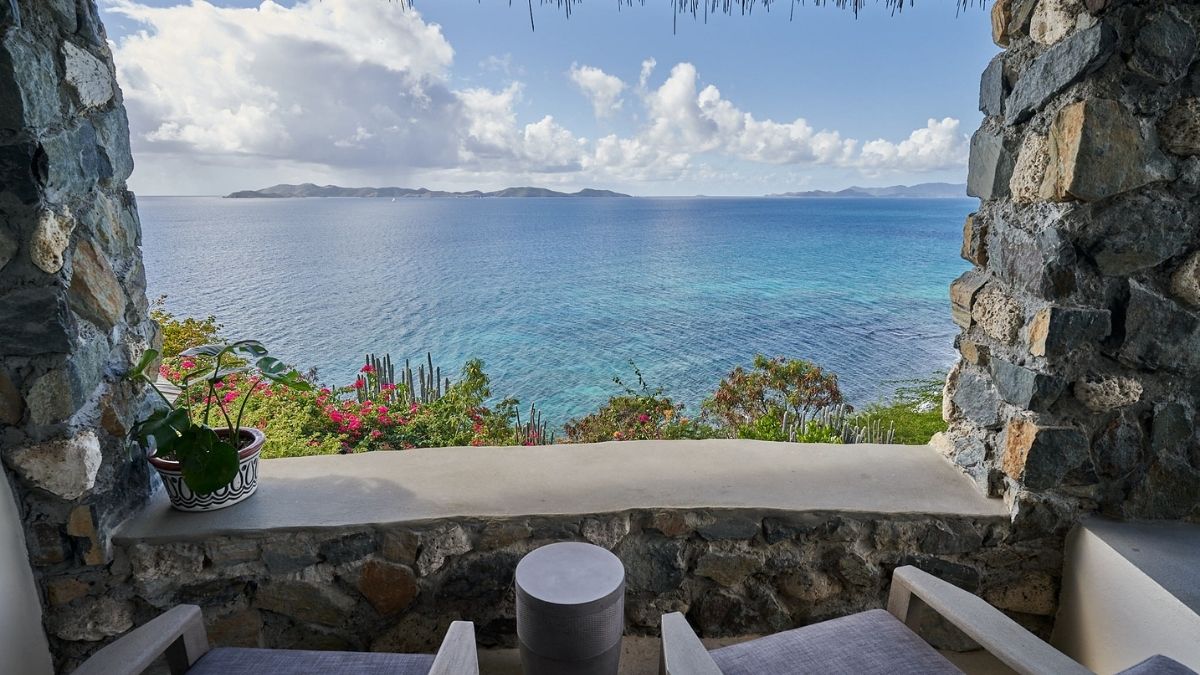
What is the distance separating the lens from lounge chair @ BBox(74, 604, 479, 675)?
1112mm

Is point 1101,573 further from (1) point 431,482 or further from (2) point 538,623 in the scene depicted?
(1) point 431,482

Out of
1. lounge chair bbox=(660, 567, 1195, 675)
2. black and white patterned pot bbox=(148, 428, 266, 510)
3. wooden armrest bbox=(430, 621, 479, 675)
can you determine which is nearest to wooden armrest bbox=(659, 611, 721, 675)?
lounge chair bbox=(660, 567, 1195, 675)

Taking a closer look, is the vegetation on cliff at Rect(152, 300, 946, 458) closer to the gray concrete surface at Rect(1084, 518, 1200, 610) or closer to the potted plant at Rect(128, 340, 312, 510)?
the potted plant at Rect(128, 340, 312, 510)

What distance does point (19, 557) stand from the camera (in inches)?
53.7

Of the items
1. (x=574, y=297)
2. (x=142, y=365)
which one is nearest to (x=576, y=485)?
(x=142, y=365)

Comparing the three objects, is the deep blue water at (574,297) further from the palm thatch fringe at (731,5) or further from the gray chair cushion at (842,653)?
the gray chair cushion at (842,653)

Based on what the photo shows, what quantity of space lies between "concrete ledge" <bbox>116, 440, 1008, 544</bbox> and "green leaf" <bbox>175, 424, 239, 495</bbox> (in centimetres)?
13

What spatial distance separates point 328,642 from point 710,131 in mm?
52580

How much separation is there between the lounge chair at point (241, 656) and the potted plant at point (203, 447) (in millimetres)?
350

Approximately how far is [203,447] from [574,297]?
20.5 meters

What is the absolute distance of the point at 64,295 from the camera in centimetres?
131

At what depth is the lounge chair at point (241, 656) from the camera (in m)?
1.11

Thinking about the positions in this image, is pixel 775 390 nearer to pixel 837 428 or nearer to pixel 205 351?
pixel 837 428

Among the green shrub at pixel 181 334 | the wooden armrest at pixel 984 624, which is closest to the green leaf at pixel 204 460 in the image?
the wooden armrest at pixel 984 624
